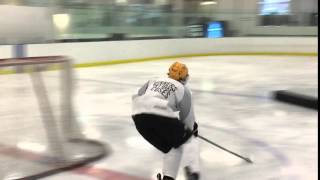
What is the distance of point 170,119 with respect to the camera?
2574 millimetres

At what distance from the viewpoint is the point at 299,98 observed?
18.4ft

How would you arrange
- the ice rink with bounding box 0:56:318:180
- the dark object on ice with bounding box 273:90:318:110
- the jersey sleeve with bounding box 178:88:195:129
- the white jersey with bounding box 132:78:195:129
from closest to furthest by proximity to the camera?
the white jersey with bounding box 132:78:195:129 → the jersey sleeve with bounding box 178:88:195:129 → the ice rink with bounding box 0:56:318:180 → the dark object on ice with bounding box 273:90:318:110

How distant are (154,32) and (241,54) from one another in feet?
8.78

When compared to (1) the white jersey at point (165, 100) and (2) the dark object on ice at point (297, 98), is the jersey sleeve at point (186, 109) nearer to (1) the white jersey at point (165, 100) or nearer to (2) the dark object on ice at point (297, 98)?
(1) the white jersey at point (165, 100)

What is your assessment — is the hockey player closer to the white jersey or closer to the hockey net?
the white jersey

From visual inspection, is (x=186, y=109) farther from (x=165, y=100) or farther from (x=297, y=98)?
(x=297, y=98)

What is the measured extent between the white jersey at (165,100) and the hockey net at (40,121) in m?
0.88

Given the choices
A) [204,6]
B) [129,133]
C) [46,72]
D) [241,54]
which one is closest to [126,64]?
[241,54]

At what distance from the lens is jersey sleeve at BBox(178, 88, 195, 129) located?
2.68 m

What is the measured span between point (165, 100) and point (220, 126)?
2137 mm

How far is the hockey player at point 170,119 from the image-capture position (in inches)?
102

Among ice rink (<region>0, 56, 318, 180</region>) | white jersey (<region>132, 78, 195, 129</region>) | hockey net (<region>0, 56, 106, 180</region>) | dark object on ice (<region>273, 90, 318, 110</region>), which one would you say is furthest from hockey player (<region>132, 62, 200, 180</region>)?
dark object on ice (<region>273, 90, 318, 110</region>)

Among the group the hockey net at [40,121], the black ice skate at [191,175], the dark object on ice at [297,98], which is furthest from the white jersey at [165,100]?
the dark object on ice at [297,98]

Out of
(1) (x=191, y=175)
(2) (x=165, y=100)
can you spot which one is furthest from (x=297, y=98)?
(2) (x=165, y=100)
